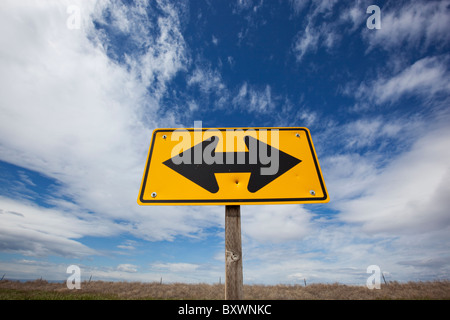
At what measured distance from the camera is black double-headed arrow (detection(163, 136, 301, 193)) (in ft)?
7.32

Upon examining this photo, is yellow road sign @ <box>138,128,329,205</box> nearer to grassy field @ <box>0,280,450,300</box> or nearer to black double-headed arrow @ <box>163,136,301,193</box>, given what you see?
black double-headed arrow @ <box>163,136,301,193</box>

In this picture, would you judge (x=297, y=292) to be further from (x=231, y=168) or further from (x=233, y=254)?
(x=231, y=168)

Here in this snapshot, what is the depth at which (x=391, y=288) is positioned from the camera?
2028 centimetres

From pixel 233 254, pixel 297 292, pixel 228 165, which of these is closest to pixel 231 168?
pixel 228 165

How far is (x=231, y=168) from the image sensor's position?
231 centimetres

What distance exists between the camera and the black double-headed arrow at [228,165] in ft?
7.32

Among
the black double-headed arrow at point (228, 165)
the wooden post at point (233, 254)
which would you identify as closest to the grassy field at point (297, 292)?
the wooden post at point (233, 254)

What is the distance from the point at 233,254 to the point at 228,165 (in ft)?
3.05

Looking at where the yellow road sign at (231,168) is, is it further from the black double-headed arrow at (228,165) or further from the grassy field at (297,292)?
the grassy field at (297,292)

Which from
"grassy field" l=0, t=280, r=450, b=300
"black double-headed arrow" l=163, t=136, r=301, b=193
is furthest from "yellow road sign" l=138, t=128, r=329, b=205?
"grassy field" l=0, t=280, r=450, b=300

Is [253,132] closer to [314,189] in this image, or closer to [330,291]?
[314,189]

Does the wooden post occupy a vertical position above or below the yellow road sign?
below
